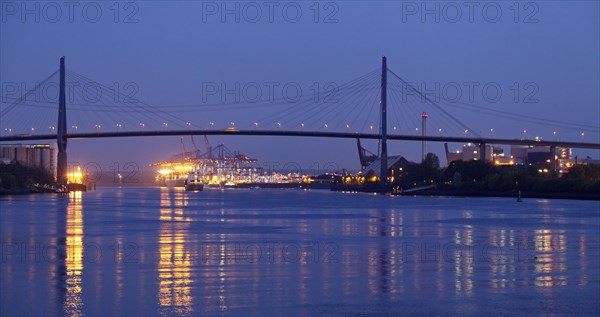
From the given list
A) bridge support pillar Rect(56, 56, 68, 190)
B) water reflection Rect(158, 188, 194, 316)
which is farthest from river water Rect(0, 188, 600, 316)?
bridge support pillar Rect(56, 56, 68, 190)

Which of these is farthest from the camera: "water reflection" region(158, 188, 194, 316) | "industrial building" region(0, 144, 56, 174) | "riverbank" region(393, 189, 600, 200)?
"industrial building" region(0, 144, 56, 174)

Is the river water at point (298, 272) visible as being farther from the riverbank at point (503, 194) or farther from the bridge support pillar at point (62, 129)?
the bridge support pillar at point (62, 129)

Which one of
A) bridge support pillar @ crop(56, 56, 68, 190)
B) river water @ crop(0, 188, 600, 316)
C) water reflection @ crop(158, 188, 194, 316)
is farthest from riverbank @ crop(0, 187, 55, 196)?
water reflection @ crop(158, 188, 194, 316)

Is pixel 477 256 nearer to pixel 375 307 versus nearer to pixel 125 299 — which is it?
pixel 375 307

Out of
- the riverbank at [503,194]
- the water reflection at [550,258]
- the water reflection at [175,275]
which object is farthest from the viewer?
the riverbank at [503,194]

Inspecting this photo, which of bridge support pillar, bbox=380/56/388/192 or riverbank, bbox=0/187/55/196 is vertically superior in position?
bridge support pillar, bbox=380/56/388/192

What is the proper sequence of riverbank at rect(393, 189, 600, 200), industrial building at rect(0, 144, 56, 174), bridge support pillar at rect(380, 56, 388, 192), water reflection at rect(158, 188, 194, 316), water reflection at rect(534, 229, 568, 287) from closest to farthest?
1. water reflection at rect(158, 188, 194, 316)
2. water reflection at rect(534, 229, 568, 287)
3. riverbank at rect(393, 189, 600, 200)
4. bridge support pillar at rect(380, 56, 388, 192)
5. industrial building at rect(0, 144, 56, 174)

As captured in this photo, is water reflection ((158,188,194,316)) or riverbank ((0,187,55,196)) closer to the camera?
water reflection ((158,188,194,316))

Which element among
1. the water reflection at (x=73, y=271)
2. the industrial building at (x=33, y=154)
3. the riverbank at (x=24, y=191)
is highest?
the industrial building at (x=33, y=154)

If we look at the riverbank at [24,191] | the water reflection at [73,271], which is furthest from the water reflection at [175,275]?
the riverbank at [24,191]

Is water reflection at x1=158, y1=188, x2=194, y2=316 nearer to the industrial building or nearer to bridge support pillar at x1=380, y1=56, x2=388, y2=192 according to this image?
bridge support pillar at x1=380, y1=56, x2=388, y2=192

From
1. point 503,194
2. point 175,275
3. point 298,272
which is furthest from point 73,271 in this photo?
point 503,194

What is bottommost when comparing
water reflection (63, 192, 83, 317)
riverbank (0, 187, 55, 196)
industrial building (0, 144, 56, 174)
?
water reflection (63, 192, 83, 317)

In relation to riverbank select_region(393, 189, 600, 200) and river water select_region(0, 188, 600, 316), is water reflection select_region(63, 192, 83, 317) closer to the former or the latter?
river water select_region(0, 188, 600, 316)
